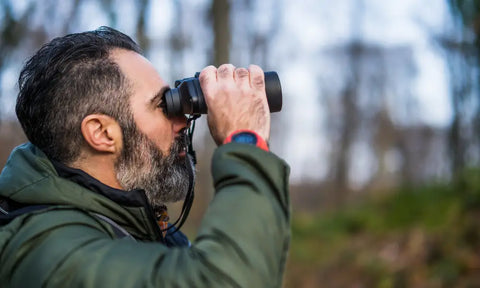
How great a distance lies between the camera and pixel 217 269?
1271 millimetres

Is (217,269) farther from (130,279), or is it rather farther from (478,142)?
(478,142)

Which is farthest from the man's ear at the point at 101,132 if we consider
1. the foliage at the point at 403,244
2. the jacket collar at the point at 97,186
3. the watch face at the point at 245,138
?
the foliage at the point at 403,244

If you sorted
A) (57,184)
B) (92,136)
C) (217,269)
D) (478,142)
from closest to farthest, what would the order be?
(217,269) → (57,184) → (92,136) → (478,142)

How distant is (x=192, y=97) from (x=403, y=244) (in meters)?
7.01

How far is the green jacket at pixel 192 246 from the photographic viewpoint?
1.28m

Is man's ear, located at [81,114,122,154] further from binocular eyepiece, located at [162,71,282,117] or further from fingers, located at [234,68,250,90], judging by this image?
fingers, located at [234,68,250,90]

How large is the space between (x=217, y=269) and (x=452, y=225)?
7063 mm

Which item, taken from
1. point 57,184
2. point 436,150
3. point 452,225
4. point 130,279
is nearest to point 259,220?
point 130,279

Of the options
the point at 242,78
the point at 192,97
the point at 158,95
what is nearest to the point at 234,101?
the point at 242,78

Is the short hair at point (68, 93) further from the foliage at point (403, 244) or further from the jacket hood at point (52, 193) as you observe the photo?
the foliage at point (403, 244)

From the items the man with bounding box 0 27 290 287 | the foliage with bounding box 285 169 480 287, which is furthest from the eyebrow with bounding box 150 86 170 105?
the foliage with bounding box 285 169 480 287

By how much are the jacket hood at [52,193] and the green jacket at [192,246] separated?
2.0 inches

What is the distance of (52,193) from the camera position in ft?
5.21

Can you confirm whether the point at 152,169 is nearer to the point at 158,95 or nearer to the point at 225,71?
the point at 158,95
